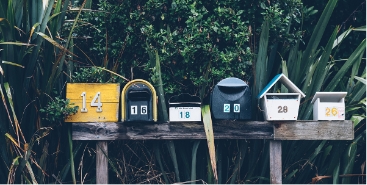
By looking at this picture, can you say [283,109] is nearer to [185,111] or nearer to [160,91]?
[185,111]

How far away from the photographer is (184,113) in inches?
182

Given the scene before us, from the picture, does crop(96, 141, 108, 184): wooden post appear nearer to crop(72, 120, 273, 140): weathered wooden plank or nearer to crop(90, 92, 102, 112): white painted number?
crop(72, 120, 273, 140): weathered wooden plank

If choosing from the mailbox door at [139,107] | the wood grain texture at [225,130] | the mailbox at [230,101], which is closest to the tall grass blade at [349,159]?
the wood grain texture at [225,130]

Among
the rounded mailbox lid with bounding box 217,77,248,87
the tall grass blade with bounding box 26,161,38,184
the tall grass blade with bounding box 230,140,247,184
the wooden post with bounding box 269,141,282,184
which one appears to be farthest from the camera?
the tall grass blade with bounding box 230,140,247,184

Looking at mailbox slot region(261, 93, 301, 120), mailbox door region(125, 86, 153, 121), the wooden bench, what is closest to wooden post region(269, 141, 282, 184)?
the wooden bench

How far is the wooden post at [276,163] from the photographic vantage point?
4637 mm

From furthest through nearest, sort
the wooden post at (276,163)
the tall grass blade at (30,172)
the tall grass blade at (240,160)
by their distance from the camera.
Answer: the tall grass blade at (240,160), the wooden post at (276,163), the tall grass blade at (30,172)

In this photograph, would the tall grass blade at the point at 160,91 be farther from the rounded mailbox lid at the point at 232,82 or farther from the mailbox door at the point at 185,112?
the rounded mailbox lid at the point at 232,82

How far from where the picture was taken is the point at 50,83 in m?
4.57

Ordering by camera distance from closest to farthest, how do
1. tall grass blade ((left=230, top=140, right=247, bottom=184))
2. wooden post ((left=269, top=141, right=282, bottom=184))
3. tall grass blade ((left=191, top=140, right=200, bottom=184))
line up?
wooden post ((left=269, top=141, right=282, bottom=184)), tall grass blade ((left=191, top=140, right=200, bottom=184)), tall grass blade ((left=230, top=140, right=247, bottom=184))

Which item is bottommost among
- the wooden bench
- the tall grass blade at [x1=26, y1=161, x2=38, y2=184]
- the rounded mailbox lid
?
the tall grass blade at [x1=26, y1=161, x2=38, y2=184]

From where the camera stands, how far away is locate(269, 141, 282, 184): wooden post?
464 cm

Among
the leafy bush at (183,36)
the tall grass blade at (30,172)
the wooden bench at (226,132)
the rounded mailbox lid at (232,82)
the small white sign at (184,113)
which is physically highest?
the leafy bush at (183,36)

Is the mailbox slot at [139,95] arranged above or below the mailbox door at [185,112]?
above
